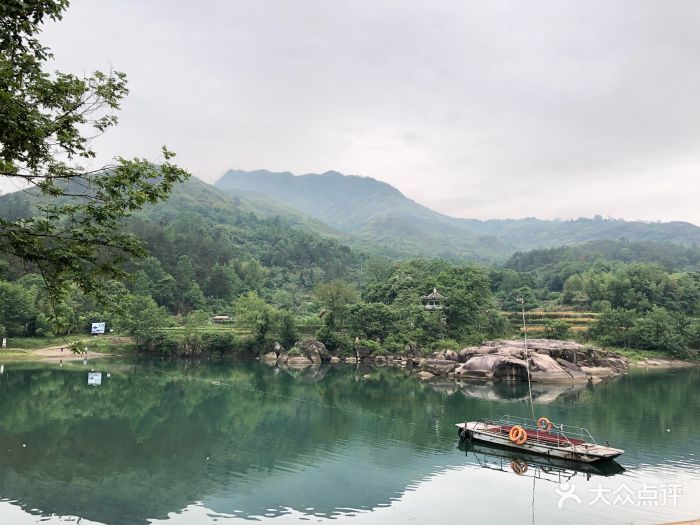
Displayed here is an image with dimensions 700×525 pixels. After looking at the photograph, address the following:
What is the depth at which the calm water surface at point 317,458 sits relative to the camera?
14078 millimetres

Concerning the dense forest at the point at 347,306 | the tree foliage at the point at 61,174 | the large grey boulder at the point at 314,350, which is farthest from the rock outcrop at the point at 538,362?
the tree foliage at the point at 61,174

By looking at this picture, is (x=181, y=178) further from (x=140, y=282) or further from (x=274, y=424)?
(x=140, y=282)

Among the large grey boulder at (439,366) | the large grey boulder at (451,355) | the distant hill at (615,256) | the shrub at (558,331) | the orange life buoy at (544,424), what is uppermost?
the distant hill at (615,256)

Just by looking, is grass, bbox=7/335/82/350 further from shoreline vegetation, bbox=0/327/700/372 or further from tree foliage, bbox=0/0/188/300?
tree foliage, bbox=0/0/188/300

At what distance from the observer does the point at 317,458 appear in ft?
62.9

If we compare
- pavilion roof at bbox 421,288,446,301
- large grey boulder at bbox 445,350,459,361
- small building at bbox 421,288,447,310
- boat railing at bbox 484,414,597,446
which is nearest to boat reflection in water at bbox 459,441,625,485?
boat railing at bbox 484,414,597,446

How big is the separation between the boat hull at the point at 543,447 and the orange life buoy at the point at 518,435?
18 centimetres

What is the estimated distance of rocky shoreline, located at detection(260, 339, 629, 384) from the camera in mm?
40688

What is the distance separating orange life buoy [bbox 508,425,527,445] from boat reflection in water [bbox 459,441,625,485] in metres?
0.60

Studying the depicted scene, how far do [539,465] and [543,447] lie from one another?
75 cm

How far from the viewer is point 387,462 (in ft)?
61.5

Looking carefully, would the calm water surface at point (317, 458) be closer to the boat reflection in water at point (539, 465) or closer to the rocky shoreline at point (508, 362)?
the boat reflection in water at point (539, 465)

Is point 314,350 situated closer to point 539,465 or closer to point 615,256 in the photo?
point 539,465

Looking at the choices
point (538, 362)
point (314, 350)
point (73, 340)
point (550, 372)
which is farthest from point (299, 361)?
point (550, 372)
